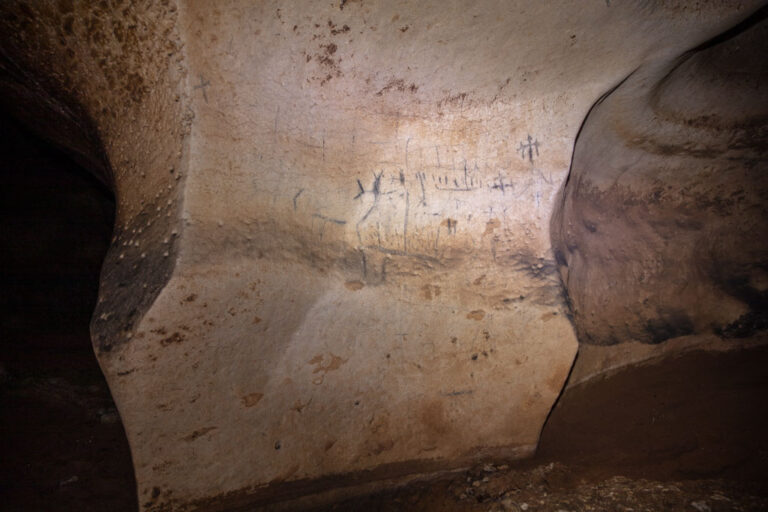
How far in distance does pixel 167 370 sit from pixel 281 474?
588 millimetres

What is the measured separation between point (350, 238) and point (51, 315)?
103 inches

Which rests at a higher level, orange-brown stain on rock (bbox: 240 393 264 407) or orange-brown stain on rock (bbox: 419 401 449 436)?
orange-brown stain on rock (bbox: 240 393 264 407)

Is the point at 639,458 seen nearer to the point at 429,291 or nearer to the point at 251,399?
the point at 429,291

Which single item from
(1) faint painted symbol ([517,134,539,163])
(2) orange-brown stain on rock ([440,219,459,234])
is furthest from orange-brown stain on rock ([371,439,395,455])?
(1) faint painted symbol ([517,134,539,163])

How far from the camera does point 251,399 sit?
4.21 feet

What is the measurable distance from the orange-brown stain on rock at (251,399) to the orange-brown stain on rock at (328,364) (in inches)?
8.4

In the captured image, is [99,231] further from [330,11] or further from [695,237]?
[695,237]

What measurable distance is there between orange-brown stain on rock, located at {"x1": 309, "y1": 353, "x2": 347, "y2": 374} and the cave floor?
567 mm

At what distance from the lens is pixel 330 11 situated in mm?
1113

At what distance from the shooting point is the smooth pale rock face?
1150 mm

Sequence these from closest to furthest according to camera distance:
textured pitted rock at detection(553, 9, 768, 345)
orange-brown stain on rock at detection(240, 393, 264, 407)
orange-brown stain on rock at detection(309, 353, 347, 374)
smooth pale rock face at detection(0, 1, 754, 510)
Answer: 1. smooth pale rock face at detection(0, 1, 754, 510)
2. orange-brown stain on rock at detection(240, 393, 264, 407)
3. orange-brown stain on rock at detection(309, 353, 347, 374)
4. textured pitted rock at detection(553, 9, 768, 345)

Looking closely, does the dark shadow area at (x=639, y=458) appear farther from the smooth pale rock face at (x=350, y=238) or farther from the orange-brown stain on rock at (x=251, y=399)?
the orange-brown stain on rock at (x=251, y=399)

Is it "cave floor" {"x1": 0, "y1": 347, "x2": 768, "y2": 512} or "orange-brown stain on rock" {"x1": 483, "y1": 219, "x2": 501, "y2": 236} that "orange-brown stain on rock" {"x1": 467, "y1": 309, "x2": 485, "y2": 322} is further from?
"cave floor" {"x1": 0, "y1": 347, "x2": 768, "y2": 512}

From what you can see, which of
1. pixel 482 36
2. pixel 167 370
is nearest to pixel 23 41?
pixel 167 370
